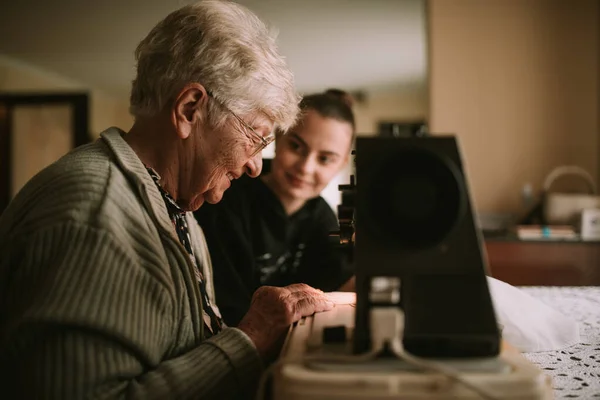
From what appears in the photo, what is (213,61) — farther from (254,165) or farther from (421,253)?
(421,253)

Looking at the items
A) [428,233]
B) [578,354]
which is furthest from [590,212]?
[428,233]

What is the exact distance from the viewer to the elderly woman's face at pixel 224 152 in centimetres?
97

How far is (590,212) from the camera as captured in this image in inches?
103

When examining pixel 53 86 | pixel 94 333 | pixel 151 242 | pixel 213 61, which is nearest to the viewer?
pixel 94 333

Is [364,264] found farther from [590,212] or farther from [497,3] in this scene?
[497,3]

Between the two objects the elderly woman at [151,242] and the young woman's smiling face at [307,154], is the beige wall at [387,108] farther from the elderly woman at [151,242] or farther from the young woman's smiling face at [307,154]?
the elderly woman at [151,242]

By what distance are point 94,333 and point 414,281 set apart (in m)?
0.41

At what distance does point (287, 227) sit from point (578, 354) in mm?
966

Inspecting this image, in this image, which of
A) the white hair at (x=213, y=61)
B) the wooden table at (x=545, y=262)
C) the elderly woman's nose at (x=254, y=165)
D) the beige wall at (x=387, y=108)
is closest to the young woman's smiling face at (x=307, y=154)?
the elderly woman's nose at (x=254, y=165)

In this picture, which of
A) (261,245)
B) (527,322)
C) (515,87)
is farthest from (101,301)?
(515,87)

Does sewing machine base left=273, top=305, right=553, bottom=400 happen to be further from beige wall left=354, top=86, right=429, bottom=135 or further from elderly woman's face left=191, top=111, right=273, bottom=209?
beige wall left=354, top=86, right=429, bottom=135

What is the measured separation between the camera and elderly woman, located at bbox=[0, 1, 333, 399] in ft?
2.05

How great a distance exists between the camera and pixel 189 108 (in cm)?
93

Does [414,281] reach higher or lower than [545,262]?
higher
